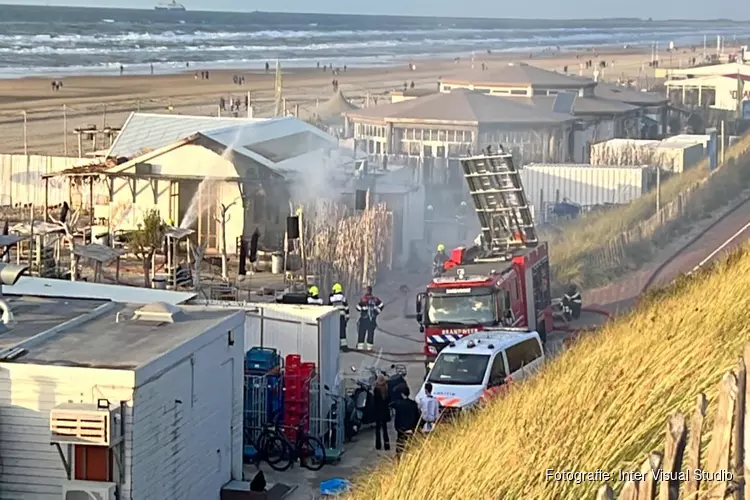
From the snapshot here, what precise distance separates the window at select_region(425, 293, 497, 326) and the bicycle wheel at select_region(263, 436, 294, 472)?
4.79 meters

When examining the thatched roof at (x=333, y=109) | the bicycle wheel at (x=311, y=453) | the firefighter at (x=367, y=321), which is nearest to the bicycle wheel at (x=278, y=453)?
the bicycle wheel at (x=311, y=453)

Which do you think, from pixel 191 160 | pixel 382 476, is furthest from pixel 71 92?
pixel 382 476

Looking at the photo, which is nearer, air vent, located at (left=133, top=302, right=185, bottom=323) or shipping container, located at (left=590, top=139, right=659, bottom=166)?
air vent, located at (left=133, top=302, right=185, bottom=323)

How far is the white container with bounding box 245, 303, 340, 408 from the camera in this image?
18047 mm

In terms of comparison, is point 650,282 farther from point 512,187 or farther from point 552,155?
point 552,155

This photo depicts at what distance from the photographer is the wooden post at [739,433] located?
535 centimetres

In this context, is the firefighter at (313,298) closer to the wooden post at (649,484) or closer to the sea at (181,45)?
the wooden post at (649,484)

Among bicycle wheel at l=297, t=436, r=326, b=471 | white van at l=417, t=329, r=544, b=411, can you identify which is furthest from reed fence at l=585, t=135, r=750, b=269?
bicycle wheel at l=297, t=436, r=326, b=471

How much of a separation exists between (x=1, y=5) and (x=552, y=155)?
537ft

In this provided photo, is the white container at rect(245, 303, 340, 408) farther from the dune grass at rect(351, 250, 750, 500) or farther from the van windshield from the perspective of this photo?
the dune grass at rect(351, 250, 750, 500)

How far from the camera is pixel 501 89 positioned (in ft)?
191

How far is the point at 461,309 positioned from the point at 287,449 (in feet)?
17.1

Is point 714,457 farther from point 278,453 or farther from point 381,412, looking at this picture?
point 381,412

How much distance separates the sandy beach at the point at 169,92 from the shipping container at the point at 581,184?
1693cm
